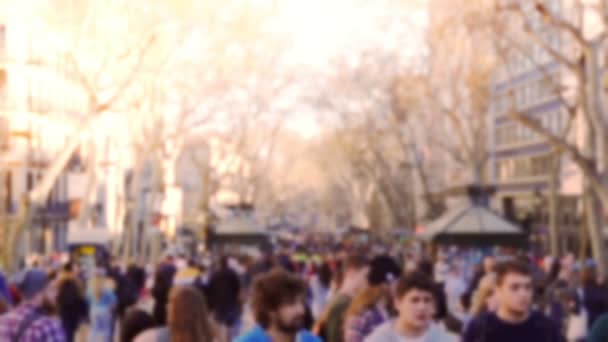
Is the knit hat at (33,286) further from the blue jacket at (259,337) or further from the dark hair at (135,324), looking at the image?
the blue jacket at (259,337)

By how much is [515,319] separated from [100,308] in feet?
29.3

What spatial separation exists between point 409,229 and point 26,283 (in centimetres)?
4615

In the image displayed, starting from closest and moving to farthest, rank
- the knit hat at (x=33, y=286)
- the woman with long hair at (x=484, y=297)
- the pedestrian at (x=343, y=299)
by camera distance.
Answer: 1. the knit hat at (x=33, y=286)
2. the woman with long hair at (x=484, y=297)
3. the pedestrian at (x=343, y=299)

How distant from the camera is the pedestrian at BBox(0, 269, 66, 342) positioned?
7297 millimetres

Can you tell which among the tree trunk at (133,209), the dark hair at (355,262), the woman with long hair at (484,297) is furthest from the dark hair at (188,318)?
the tree trunk at (133,209)

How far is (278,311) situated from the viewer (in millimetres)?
5406

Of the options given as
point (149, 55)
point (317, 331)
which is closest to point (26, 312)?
point (317, 331)

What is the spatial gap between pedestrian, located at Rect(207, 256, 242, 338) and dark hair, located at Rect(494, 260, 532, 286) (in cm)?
1039

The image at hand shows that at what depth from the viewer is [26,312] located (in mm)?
7488

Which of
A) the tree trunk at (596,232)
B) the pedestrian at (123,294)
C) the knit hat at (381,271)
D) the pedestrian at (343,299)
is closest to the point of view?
the pedestrian at (343,299)

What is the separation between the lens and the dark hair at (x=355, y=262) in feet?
28.3

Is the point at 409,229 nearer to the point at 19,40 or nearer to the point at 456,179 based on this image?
the point at 456,179

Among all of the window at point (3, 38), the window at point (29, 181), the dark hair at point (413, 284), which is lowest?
the dark hair at point (413, 284)

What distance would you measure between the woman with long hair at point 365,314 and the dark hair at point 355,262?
0.66m
